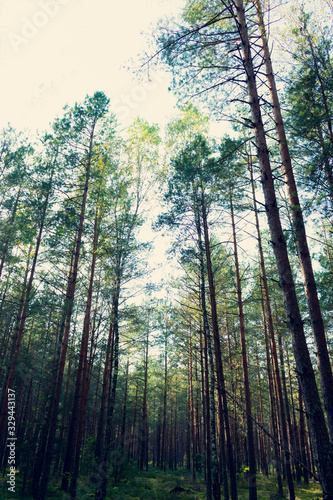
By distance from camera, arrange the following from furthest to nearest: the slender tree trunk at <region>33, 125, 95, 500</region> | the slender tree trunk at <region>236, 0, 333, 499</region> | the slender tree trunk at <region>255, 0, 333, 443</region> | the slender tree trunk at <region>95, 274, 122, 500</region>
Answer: the slender tree trunk at <region>95, 274, 122, 500</region> → the slender tree trunk at <region>33, 125, 95, 500</region> → the slender tree trunk at <region>255, 0, 333, 443</region> → the slender tree trunk at <region>236, 0, 333, 499</region>

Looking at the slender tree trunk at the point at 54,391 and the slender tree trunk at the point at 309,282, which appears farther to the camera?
the slender tree trunk at the point at 54,391

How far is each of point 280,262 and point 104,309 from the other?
9.15 metres

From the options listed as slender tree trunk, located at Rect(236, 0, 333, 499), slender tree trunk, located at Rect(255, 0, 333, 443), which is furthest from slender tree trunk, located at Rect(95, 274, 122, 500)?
slender tree trunk, located at Rect(236, 0, 333, 499)

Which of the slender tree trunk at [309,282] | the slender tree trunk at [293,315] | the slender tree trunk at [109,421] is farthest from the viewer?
the slender tree trunk at [109,421]

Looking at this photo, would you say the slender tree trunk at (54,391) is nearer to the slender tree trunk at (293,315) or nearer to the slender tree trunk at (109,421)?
the slender tree trunk at (109,421)

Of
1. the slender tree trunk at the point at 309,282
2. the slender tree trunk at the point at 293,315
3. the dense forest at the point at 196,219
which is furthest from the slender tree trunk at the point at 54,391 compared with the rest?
the slender tree trunk at the point at 309,282

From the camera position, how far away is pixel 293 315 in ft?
14.4

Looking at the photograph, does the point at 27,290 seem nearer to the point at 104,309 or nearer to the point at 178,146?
the point at 104,309

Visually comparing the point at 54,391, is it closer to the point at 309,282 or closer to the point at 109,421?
the point at 109,421

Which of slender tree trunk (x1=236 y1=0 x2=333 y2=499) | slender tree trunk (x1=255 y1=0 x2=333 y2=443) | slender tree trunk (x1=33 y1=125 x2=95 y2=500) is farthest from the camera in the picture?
slender tree trunk (x1=33 y1=125 x2=95 y2=500)

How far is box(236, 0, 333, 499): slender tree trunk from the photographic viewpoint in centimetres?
346

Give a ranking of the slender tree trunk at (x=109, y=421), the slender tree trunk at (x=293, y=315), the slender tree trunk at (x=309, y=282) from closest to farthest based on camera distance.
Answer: the slender tree trunk at (x=293, y=315), the slender tree trunk at (x=309, y=282), the slender tree trunk at (x=109, y=421)

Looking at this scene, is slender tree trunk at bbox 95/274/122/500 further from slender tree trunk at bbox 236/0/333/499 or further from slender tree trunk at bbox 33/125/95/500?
slender tree trunk at bbox 236/0/333/499

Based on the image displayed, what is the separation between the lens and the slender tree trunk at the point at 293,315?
3465mm
